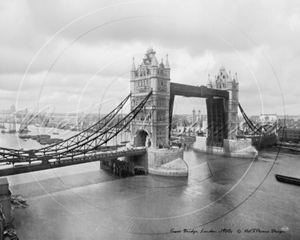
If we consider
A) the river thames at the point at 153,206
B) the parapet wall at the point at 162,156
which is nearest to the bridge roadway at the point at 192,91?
the parapet wall at the point at 162,156

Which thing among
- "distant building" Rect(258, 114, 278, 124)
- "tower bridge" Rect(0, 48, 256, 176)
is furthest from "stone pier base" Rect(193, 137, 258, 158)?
"tower bridge" Rect(0, 48, 256, 176)

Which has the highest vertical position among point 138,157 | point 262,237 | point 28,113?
point 28,113

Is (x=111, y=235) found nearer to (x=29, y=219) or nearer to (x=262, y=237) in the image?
(x=29, y=219)

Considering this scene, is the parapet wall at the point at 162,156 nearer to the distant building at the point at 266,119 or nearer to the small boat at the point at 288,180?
the small boat at the point at 288,180

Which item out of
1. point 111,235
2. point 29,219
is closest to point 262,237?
point 111,235

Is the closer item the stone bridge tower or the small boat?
the small boat

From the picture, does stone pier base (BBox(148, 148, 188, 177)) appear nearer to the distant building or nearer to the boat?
the distant building
